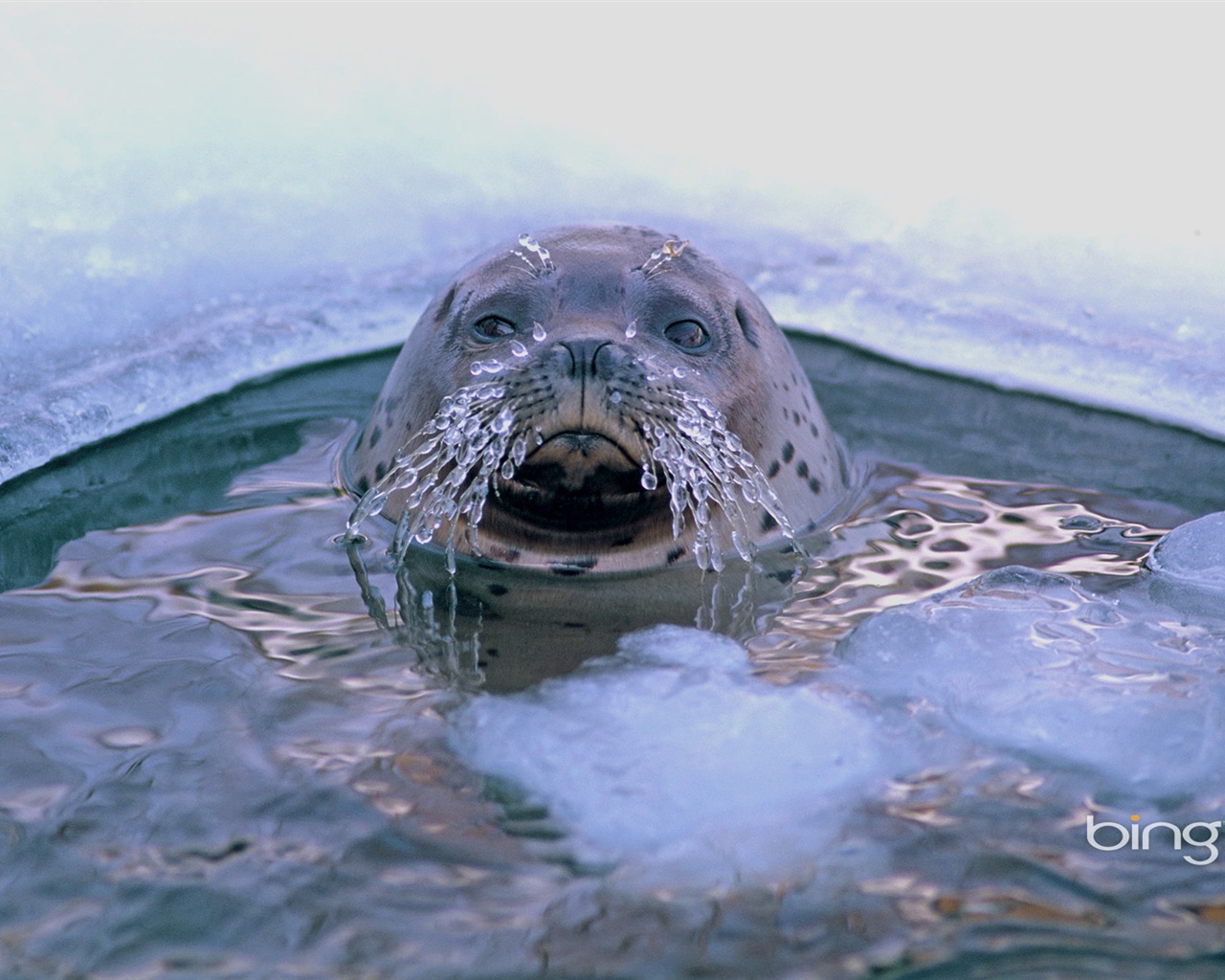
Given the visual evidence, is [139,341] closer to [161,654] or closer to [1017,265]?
[161,654]

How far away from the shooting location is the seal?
2.89 m

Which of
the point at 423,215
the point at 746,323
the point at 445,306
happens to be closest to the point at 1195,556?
the point at 746,323

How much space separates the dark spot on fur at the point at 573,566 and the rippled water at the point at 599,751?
0.06 meters

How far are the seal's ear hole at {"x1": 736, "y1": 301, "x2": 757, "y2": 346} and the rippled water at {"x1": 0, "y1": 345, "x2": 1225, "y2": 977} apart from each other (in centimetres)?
46

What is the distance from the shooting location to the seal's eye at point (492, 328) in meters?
3.18

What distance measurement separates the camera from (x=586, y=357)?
2844 mm

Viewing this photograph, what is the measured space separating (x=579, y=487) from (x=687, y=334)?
0.44 m

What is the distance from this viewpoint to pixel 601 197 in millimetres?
5289

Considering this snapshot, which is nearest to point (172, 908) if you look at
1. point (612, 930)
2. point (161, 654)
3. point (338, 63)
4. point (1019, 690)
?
point (612, 930)

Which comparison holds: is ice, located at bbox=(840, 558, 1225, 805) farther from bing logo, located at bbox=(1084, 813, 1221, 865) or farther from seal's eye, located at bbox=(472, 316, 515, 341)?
seal's eye, located at bbox=(472, 316, 515, 341)

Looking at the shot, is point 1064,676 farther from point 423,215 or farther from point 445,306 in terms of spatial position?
point 423,215

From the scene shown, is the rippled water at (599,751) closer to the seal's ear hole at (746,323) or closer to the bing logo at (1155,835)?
the bing logo at (1155,835)

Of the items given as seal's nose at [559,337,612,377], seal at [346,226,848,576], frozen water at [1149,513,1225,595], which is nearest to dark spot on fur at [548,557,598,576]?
seal at [346,226,848,576]

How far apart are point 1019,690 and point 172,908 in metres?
1.34
